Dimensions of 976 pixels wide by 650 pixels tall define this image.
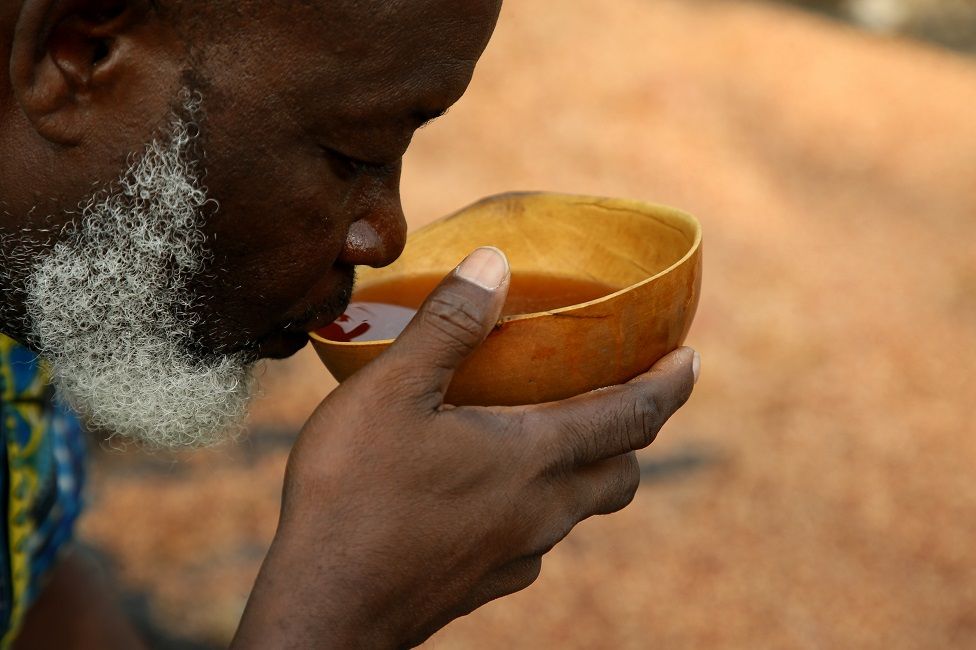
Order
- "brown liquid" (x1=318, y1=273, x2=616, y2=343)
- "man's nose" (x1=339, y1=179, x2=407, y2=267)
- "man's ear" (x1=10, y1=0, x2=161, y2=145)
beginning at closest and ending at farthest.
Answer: "man's ear" (x1=10, y1=0, x2=161, y2=145), "man's nose" (x1=339, y1=179, x2=407, y2=267), "brown liquid" (x1=318, y1=273, x2=616, y2=343)

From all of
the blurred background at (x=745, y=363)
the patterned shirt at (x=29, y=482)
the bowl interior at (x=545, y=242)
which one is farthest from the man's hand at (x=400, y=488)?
the patterned shirt at (x=29, y=482)

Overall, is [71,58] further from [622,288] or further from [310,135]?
[622,288]

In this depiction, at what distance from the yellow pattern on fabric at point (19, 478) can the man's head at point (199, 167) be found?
699 mm

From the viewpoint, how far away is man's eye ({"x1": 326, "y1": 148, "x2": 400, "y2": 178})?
1.63m

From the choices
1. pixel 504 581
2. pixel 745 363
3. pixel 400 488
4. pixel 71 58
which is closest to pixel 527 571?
pixel 504 581

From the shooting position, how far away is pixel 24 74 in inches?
57.4

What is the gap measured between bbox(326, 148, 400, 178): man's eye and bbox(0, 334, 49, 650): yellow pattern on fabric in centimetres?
112

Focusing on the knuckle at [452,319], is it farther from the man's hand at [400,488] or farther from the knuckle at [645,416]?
the knuckle at [645,416]

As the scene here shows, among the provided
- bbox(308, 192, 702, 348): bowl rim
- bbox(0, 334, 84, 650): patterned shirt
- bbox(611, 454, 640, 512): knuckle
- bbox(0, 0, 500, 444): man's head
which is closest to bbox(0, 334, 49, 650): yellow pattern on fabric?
bbox(0, 334, 84, 650): patterned shirt

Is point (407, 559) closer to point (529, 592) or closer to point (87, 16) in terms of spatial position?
point (87, 16)

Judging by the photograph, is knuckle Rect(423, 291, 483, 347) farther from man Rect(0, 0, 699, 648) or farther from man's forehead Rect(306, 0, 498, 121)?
man's forehead Rect(306, 0, 498, 121)

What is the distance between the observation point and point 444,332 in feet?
5.19

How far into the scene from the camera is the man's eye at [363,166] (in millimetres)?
1628

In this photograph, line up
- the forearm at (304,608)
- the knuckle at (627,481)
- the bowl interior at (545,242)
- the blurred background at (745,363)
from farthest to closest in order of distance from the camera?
the blurred background at (745,363), the bowl interior at (545,242), the knuckle at (627,481), the forearm at (304,608)
